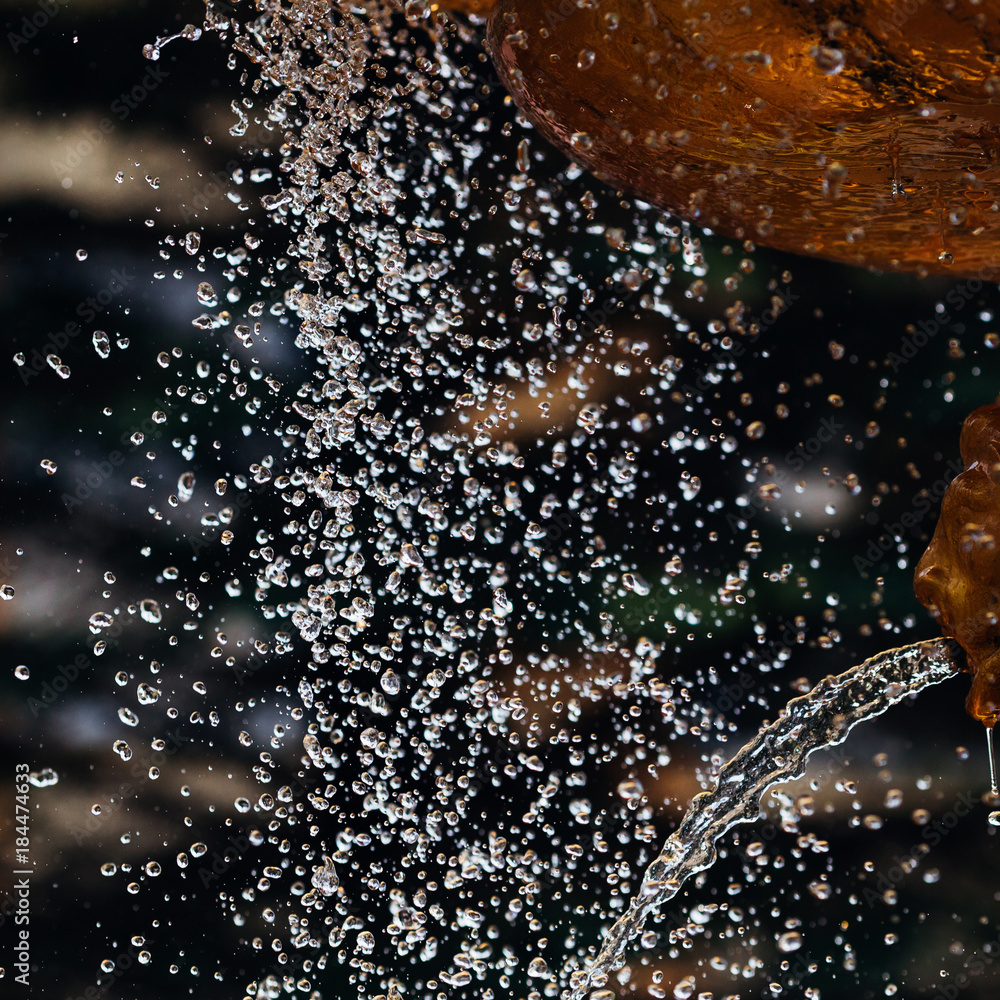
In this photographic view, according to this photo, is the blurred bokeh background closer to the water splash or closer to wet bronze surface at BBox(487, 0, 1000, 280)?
the water splash

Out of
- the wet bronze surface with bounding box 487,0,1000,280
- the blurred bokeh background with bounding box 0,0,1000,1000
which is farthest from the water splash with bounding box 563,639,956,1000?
the blurred bokeh background with bounding box 0,0,1000,1000

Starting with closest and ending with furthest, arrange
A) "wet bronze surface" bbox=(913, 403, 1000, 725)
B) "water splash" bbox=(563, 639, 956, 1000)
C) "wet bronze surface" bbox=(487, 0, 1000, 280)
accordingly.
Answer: "wet bronze surface" bbox=(487, 0, 1000, 280) → "wet bronze surface" bbox=(913, 403, 1000, 725) → "water splash" bbox=(563, 639, 956, 1000)

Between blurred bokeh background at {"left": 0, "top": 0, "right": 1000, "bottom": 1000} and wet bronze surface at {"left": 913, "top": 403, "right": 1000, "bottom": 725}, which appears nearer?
wet bronze surface at {"left": 913, "top": 403, "right": 1000, "bottom": 725}

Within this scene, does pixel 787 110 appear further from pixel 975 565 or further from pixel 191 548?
pixel 191 548

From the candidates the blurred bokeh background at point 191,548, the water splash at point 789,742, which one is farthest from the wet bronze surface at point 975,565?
the blurred bokeh background at point 191,548

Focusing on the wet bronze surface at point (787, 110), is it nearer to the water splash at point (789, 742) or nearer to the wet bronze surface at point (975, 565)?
the wet bronze surface at point (975, 565)

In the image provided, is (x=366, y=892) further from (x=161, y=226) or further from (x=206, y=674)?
(x=161, y=226)

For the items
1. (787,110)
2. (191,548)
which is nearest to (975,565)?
(787,110)
